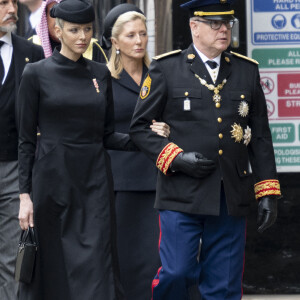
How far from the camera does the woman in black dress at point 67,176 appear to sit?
6.17 m

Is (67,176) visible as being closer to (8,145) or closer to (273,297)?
(8,145)

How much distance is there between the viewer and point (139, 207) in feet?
→ 23.0

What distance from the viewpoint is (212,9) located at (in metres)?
5.96

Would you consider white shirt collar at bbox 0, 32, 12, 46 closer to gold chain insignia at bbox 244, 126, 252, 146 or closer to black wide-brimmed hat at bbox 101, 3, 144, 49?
black wide-brimmed hat at bbox 101, 3, 144, 49

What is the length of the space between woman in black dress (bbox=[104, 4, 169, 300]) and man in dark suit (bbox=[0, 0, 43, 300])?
0.60m

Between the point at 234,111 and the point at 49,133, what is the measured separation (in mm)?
1013

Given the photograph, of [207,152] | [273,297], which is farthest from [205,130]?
[273,297]

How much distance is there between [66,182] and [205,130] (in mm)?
836

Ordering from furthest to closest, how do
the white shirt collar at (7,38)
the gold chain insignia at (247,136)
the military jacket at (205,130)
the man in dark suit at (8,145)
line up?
1. the white shirt collar at (7,38)
2. the man in dark suit at (8,145)
3. the gold chain insignia at (247,136)
4. the military jacket at (205,130)

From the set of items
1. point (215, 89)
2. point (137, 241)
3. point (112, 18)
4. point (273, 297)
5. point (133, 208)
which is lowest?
point (273, 297)

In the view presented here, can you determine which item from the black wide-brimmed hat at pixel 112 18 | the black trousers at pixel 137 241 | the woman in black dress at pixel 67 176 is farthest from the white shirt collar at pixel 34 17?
the woman in black dress at pixel 67 176

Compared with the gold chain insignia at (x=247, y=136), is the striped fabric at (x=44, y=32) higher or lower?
higher

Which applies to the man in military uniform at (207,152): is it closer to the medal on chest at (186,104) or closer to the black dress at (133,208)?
the medal on chest at (186,104)

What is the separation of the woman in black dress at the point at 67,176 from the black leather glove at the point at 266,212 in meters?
0.84
